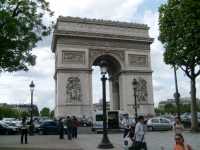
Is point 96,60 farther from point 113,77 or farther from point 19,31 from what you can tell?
point 19,31

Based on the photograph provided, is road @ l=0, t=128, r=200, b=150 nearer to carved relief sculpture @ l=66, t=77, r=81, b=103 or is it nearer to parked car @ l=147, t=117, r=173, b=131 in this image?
parked car @ l=147, t=117, r=173, b=131

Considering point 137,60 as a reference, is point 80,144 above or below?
below

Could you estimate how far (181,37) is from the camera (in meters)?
29.4

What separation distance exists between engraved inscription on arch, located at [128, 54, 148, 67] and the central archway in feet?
6.05

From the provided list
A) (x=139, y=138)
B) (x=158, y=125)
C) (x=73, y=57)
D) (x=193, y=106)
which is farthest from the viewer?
(x=73, y=57)

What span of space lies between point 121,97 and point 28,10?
3583 cm

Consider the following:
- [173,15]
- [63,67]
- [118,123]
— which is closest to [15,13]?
[173,15]

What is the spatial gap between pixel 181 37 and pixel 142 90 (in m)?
28.1

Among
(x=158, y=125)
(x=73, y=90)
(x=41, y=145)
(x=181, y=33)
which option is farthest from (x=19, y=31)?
(x=73, y=90)

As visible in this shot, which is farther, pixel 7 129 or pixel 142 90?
pixel 142 90

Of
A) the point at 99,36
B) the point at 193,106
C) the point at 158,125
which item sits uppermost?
the point at 99,36

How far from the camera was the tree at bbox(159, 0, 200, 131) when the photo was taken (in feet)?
80.9

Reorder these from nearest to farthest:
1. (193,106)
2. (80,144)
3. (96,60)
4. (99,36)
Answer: (80,144) → (193,106) → (99,36) → (96,60)

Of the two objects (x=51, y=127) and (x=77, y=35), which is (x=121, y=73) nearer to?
(x=77, y=35)
